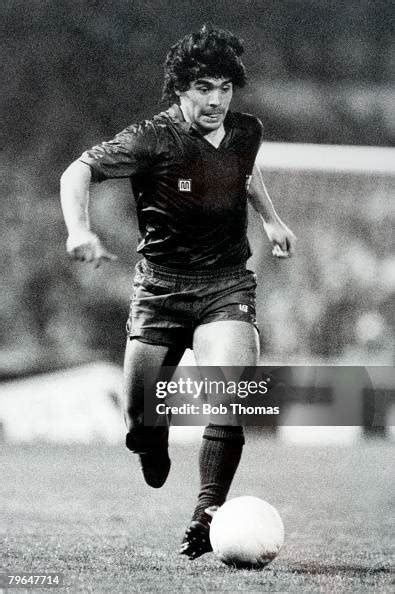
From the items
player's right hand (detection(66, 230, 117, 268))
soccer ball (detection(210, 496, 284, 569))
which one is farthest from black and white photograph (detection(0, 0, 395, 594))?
soccer ball (detection(210, 496, 284, 569))

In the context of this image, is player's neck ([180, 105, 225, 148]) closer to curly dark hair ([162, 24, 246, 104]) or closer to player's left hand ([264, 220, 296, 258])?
curly dark hair ([162, 24, 246, 104])

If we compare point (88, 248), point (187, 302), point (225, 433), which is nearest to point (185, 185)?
point (187, 302)

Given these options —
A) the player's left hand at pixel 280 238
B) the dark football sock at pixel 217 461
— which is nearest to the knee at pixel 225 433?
the dark football sock at pixel 217 461

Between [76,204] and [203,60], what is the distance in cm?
76

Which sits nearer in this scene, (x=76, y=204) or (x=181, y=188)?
(x=76, y=204)

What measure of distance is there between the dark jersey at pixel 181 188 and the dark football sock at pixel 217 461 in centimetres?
60

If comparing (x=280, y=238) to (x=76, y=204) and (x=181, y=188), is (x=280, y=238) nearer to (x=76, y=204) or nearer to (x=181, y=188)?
(x=181, y=188)

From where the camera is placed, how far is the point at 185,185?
3186 millimetres

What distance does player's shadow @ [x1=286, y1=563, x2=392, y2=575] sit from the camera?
2982 mm

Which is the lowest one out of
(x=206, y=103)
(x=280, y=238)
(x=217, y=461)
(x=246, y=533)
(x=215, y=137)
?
(x=246, y=533)

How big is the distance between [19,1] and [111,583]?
228cm

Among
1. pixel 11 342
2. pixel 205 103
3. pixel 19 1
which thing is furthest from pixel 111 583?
pixel 19 1

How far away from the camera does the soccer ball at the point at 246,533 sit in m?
2.73

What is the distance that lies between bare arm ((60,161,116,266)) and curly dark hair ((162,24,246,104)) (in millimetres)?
505
